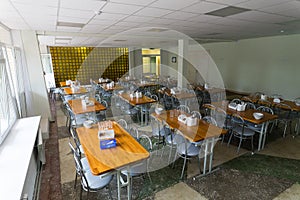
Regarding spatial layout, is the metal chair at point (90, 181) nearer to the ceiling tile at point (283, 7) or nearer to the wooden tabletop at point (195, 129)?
the wooden tabletop at point (195, 129)

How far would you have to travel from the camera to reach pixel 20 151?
236 cm

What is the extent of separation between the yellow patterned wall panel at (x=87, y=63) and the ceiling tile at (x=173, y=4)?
29.9 feet

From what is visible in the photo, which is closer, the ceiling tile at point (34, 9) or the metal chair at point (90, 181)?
the metal chair at point (90, 181)

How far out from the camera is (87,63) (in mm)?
11141

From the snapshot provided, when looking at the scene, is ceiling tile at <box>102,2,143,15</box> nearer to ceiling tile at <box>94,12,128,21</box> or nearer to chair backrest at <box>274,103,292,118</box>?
ceiling tile at <box>94,12,128,21</box>

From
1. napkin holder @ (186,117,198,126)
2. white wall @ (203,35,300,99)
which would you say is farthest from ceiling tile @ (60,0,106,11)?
white wall @ (203,35,300,99)

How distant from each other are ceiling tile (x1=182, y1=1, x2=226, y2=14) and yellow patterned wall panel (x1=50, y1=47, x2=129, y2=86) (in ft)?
29.9

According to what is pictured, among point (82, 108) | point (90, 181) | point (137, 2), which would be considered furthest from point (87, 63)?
point (90, 181)

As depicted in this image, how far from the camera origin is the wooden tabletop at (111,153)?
6.12 feet

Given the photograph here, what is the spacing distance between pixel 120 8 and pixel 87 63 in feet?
29.9

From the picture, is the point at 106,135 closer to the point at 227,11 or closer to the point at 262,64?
the point at 227,11

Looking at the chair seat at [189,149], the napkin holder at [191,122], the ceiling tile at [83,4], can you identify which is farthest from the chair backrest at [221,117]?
the ceiling tile at [83,4]

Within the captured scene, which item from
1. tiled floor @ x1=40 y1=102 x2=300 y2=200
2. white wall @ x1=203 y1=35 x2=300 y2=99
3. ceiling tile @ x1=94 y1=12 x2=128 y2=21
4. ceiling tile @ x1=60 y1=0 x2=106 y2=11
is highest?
ceiling tile @ x1=94 y1=12 x2=128 y2=21

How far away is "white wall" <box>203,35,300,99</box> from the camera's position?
638cm
